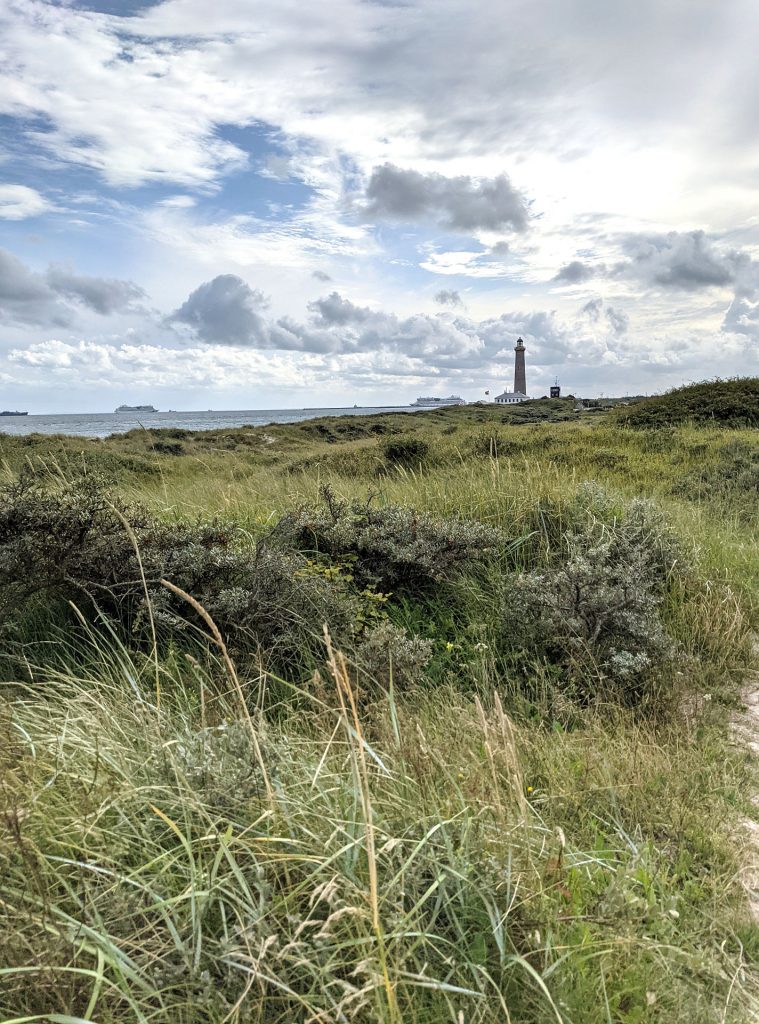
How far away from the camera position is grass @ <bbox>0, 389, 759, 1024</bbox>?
1.64 metres

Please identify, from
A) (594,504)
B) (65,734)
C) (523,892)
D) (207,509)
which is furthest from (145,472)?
(523,892)

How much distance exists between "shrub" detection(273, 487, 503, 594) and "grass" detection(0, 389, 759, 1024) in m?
1.24

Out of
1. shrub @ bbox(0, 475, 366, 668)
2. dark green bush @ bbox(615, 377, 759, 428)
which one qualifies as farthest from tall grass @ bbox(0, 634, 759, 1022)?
dark green bush @ bbox(615, 377, 759, 428)

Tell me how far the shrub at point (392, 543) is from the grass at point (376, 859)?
1235 millimetres

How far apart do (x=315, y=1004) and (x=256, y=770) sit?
70 cm

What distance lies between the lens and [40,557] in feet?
15.1

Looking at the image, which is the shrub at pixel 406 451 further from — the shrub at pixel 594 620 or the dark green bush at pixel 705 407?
the shrub at pixel 594 620

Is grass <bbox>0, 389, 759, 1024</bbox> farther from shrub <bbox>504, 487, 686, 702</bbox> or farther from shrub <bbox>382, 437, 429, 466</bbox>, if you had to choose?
shrub <bbox>382, 437, 429, 466</bbox>

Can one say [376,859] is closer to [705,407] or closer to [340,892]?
[340,892]

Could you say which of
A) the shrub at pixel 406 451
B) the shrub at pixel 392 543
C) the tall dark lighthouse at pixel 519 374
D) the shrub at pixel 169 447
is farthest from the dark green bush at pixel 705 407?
the tall dark lighthouse at pixel 519 374

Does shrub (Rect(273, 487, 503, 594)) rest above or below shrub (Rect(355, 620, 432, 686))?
above

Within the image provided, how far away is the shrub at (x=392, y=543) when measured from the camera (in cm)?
527

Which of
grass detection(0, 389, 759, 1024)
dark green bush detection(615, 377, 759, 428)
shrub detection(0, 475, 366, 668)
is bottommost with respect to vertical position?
grass detection(0, 389, 759, 1024)

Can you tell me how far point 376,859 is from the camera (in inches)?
77.0
